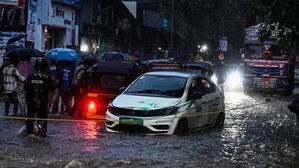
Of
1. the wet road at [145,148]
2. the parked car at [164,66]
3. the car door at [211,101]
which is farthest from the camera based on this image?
the parked car at [164,66]

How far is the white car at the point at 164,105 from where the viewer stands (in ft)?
43.0

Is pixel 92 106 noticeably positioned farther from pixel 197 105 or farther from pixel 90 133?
pixel 197 105

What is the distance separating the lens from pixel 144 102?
13.3 m

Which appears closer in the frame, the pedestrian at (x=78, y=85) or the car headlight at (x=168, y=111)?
the car headlight at (x=168, y=111)

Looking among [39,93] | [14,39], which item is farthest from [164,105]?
[14,39]

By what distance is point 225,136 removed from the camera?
14078 millimetres

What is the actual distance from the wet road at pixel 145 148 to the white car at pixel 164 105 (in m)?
0.27

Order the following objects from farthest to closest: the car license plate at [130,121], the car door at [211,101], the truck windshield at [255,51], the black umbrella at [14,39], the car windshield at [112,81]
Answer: the truck windshield at [255,51] < the black umbrella at [14,39] < the car windshield at [112,81] < the car door at [211,101] < the car license plate at [130,121]

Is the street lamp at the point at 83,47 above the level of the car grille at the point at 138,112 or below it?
above

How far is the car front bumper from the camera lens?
13.0 m

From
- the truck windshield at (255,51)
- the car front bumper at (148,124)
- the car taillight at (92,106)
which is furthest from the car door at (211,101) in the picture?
the truck windshield at (255,51)

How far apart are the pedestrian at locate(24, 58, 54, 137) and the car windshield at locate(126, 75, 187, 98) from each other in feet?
8.51

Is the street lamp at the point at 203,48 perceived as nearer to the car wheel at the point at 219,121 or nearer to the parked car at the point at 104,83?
the parked car at the point at 104,83

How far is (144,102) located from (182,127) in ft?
3.49
